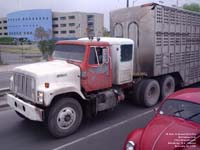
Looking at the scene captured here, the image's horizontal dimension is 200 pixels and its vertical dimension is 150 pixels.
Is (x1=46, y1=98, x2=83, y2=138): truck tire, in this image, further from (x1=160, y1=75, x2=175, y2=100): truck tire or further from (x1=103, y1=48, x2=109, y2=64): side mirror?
(x1=160, y1=75, x2=175, y2=100): truck tire

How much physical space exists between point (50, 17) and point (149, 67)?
103 m

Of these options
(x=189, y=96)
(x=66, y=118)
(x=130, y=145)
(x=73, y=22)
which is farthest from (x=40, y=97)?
(x=73, y=22)

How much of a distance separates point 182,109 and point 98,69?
3024 mm

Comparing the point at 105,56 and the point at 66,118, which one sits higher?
the point at 105,56

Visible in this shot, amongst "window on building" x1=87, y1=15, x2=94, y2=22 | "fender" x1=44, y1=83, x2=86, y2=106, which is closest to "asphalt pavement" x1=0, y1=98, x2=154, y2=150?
"fender" x1=44, y1=83, x2=86, y2=106

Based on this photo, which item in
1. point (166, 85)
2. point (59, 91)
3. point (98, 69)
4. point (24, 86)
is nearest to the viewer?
point (59, 91)

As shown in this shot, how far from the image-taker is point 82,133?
23.4ft

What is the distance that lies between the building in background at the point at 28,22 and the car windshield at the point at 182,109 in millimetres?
104668

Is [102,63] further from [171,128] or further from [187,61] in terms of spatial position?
[187,61]

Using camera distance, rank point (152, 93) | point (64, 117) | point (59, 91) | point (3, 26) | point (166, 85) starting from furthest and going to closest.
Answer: point (3, 26)
point (166, 85)
point (152, 93)
point (64, 117)
point (59, 91)

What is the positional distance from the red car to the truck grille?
9.62ft

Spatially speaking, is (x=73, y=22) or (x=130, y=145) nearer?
(x=130, y=145)

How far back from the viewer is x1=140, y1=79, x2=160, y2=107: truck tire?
927cm

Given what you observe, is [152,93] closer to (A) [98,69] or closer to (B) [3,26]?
(A) [98,69]
